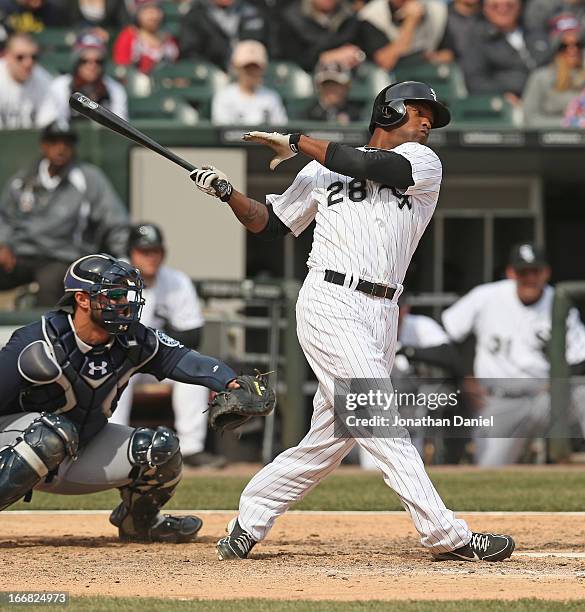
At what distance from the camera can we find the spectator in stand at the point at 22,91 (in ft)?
35.1

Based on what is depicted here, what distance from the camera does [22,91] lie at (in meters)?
10.7

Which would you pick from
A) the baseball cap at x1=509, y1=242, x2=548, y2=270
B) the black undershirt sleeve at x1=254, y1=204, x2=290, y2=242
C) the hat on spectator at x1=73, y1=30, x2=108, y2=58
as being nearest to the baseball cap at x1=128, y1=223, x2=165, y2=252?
the hat on spectator at x1=73, y1=30, x2=108, y2=58

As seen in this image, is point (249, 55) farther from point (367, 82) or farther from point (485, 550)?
point (485, 550)

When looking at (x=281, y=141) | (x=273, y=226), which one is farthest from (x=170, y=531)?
(x=281, y=141)

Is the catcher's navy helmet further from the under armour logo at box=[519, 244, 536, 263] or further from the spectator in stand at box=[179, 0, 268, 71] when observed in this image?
the spectator in stand at box=[179, 0, 268, 71]

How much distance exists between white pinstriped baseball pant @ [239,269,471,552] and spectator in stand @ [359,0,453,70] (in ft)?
24.7

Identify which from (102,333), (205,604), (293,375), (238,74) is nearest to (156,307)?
(293,375)

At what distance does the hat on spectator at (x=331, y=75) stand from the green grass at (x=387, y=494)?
138 inches

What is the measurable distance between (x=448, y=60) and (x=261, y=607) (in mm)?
8892

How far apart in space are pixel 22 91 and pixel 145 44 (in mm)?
1587

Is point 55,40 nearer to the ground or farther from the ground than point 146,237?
farther from the ground

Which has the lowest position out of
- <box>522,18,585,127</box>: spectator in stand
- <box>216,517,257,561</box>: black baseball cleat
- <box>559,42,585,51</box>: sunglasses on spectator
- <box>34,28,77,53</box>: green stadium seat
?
<box>216,517,257,561</box>: black baseball cleat

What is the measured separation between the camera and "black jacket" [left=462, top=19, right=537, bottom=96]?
12.0 m

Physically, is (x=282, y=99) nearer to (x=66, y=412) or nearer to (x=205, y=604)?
(x=66, y=412)
